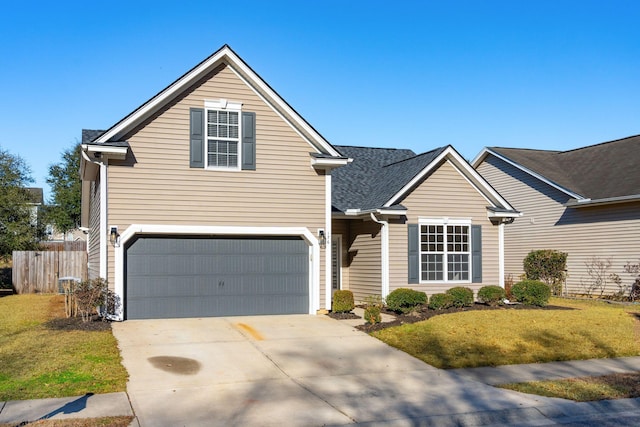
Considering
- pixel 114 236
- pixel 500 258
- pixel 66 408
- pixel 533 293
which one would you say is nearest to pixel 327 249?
pixel 114 236

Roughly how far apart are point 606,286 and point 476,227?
272 inches

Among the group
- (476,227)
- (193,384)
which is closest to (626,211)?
(476,227)

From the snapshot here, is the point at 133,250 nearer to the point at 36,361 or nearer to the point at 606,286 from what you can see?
the point at 36,361

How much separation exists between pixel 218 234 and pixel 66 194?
1579 inches

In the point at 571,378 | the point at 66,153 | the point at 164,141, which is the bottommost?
the point at 571,378

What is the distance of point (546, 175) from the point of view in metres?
26.6

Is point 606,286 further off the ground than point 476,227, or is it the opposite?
point 476,227

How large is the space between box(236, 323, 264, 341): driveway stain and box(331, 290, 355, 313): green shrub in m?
2.72

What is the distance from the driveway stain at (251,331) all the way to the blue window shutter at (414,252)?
5.83m

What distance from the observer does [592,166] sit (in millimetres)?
26641

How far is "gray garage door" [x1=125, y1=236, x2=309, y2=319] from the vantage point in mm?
16203

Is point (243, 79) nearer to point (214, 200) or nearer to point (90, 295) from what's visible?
point (214, 200)

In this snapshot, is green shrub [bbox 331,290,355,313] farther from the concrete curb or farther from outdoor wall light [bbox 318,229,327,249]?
the concrete curb

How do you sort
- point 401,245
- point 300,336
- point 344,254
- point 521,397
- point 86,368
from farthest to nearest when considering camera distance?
1. point 344,254
2. point 401,245
3. point 300,336
4. point 86,368
5. point 521,397
